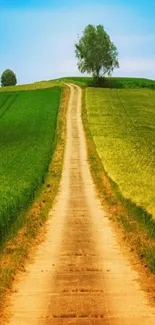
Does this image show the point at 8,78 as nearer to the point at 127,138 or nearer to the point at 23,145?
the point at 127,138

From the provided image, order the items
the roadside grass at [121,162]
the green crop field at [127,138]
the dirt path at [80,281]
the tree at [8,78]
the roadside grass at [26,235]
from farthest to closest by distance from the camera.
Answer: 1. the tree at [8,78]
2. the green crop field at [127,138]
3. the roadside grass at [121,162]
4. the roadside grass at [26,235]
5. the dirt path at [80,281]

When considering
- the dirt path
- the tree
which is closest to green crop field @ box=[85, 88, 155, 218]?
the dirt path

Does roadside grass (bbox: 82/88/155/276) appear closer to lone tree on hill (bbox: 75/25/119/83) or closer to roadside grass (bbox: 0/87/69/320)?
roadside grass (bbox: 0/87/69/320)

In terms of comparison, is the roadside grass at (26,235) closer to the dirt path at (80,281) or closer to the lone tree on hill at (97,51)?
the dirt path at (80,281)

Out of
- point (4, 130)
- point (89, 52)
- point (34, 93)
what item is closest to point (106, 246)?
point (4, 130)

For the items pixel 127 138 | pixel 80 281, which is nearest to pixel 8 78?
pixel 127 138

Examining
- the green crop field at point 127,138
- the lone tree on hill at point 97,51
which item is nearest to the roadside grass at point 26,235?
the green crop field at point 127,138

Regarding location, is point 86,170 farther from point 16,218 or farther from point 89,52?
point 89,52
